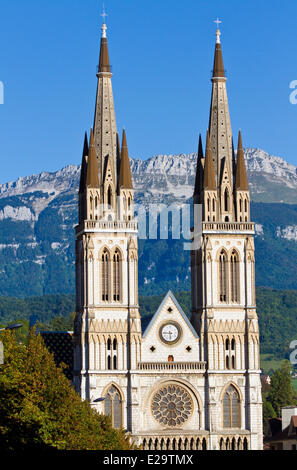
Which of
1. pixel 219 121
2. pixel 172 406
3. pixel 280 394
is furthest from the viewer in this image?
pixel 280 394

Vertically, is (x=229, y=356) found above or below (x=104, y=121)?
below

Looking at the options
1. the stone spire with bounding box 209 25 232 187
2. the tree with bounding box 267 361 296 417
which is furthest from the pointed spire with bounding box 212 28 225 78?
the tree with bounding box 267 361 296 417

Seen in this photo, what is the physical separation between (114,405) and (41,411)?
28.1 metres

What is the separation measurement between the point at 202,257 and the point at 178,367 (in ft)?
29.2

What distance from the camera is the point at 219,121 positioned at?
126 m

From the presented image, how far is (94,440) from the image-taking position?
93.7m

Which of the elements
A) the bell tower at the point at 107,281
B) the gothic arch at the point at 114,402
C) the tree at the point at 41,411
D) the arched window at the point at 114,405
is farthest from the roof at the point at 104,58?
the tree at the point at 41,411

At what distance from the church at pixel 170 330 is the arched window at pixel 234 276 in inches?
3.1

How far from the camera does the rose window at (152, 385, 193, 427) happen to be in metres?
122

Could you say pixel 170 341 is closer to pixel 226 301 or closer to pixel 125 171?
pixel 226 301

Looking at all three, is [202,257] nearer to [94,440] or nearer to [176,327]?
[176,327]

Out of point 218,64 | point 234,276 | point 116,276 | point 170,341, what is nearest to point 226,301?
point 234,276
